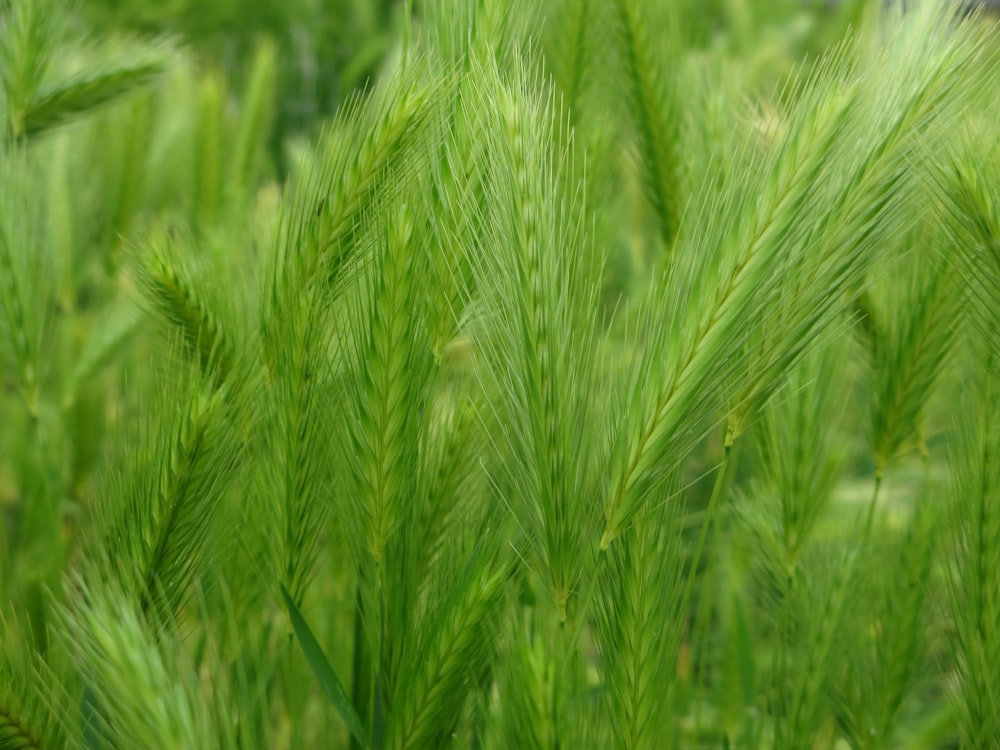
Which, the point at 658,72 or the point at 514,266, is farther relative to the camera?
the point at 658,72

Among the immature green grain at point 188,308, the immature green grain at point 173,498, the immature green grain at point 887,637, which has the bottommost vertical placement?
the immature green grain at point 887,637

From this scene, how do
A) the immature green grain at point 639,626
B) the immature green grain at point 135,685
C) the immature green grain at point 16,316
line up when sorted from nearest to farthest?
1. the immature green grain at point 135,685
2. the immature green grain at point 639,626
3. the immature green grain at point 16,316

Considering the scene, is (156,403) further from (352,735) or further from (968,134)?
(968,134)

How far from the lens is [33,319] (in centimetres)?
77

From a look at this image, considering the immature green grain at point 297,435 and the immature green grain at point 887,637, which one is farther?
the immature green grain at point 887,637

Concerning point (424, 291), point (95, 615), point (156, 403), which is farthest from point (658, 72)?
point (95, 615)

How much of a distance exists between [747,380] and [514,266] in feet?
0.47

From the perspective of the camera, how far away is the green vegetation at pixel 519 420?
1.64 feet

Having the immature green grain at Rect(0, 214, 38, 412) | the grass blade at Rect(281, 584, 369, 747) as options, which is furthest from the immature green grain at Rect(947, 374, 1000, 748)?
the immature green grain at Rect(0, 214, 38, 412)

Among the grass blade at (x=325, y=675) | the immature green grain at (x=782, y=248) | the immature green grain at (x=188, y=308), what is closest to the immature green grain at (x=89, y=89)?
the immature green grain at (x=188, y=308)

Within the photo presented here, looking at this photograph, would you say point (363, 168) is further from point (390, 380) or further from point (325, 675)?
point (325, 675)

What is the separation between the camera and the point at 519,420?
515mm

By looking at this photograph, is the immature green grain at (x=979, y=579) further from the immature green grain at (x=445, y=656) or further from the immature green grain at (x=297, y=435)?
the immature green grain at (x=297, y=435)

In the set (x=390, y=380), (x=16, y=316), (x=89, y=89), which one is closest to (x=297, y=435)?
(x=390, y=380)
